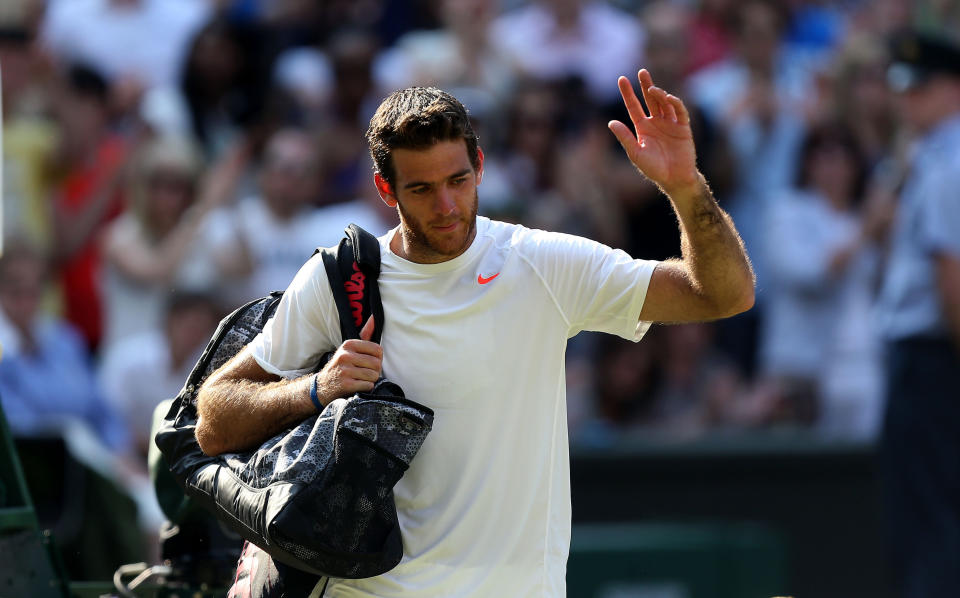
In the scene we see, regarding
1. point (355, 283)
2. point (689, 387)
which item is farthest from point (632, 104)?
point (689, 387)

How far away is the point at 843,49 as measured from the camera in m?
9.45

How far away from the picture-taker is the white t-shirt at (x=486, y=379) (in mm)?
3359

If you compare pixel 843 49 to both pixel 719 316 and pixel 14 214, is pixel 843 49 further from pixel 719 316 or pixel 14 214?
pixel 719 316

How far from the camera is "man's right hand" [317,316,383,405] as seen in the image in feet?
10.7

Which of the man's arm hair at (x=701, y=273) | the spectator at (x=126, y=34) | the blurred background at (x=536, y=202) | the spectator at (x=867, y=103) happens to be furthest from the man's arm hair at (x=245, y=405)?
the spectator at (x=867, y=103)

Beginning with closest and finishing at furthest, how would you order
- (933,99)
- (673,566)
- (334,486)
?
(334,486), (933,99), (673,566)

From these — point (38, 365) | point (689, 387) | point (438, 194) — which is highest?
point (438, 194)

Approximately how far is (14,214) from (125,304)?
852 millimetres

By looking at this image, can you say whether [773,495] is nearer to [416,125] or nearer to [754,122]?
[754,122]

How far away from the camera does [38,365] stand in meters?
7.66

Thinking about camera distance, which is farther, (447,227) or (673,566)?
(673,566)

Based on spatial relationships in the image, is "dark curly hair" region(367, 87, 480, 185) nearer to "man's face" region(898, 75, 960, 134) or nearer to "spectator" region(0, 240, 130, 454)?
"man's face" region(898, 75, 960, 134)

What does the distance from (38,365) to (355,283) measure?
4695 mm

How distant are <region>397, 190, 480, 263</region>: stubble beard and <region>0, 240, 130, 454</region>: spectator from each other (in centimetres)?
457
